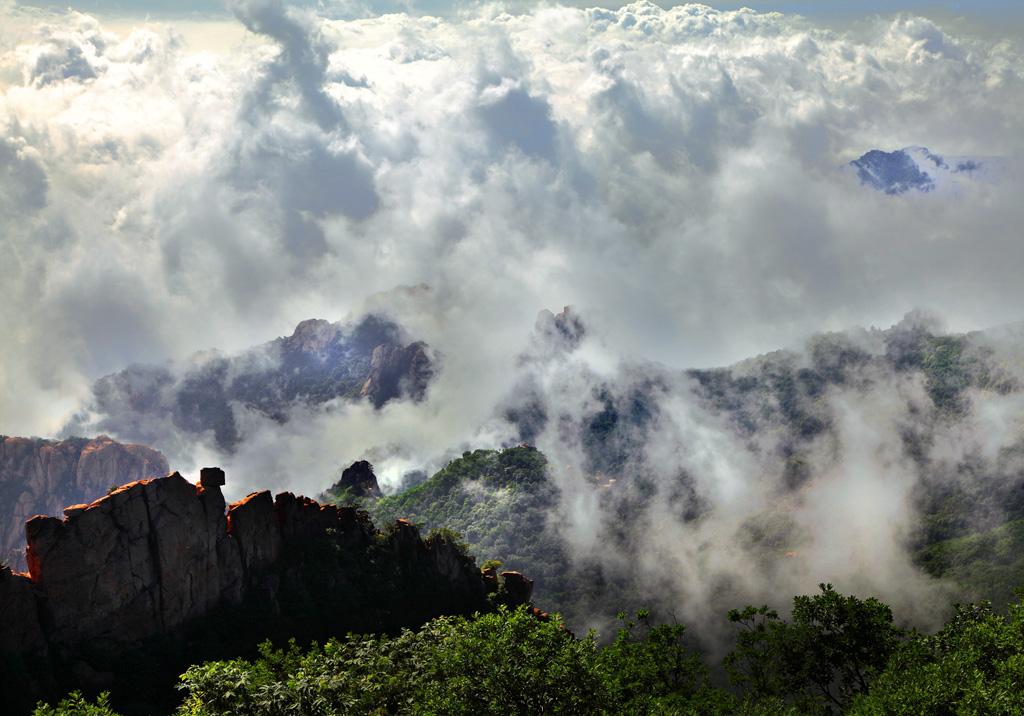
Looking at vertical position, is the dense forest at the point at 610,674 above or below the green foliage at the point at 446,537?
below

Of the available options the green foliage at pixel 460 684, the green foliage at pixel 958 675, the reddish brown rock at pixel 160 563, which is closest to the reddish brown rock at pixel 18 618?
the reddish brown rock at pixel 160 563

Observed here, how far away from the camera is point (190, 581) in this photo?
83438 mm

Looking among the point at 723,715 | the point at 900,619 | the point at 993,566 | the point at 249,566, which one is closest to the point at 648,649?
the point at 723,715

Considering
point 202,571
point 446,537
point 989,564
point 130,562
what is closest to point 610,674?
point 202,571

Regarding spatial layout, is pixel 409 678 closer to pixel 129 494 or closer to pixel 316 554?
pixel 129 494

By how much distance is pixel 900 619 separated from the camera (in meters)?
171

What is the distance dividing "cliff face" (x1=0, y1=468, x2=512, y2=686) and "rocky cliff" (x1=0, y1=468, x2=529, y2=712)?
0.46ft

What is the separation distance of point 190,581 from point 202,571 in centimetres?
197

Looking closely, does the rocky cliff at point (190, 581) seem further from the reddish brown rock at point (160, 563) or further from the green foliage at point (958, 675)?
the green foliage at point (958, 675)

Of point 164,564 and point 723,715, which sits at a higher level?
point 164,564

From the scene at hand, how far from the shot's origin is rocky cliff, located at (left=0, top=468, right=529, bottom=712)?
7069 cm

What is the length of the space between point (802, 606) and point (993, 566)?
15576 centimetres

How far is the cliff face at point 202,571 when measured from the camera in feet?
233

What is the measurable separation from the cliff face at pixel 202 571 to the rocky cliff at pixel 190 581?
0.14 meters
